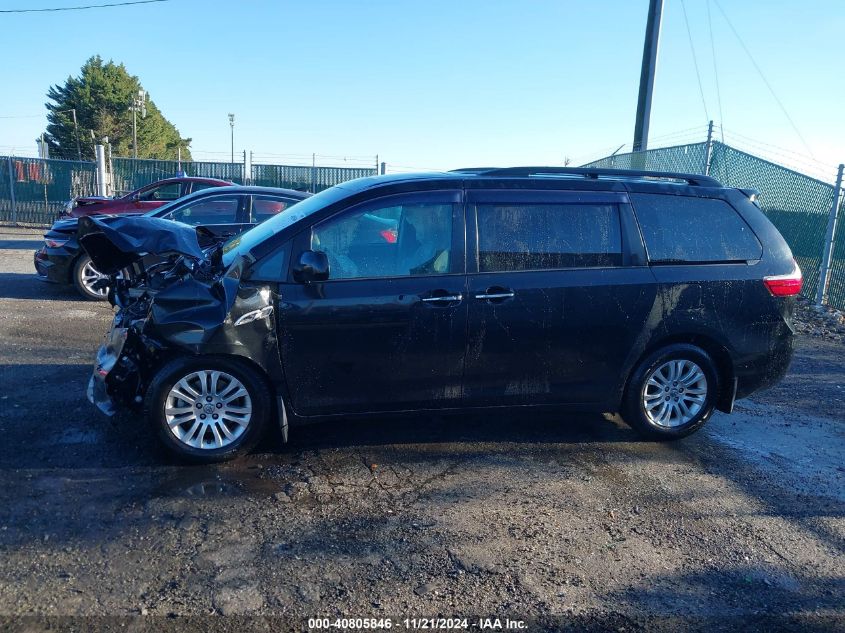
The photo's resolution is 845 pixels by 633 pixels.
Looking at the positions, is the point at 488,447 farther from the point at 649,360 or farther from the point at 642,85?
the point at 642,85

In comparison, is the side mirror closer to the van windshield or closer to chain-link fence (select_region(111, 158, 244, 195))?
the van windshield

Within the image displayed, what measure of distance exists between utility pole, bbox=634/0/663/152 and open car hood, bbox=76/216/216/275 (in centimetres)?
1103

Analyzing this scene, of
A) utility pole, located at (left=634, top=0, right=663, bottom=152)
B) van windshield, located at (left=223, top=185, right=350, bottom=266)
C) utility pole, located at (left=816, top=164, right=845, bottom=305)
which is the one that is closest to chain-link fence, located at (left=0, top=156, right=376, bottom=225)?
utility pole, located at (left=634, top=0, right=663, bottom=152)

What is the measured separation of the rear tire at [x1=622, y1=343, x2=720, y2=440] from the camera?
16.8 feet

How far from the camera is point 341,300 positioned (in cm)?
453

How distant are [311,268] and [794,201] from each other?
937 cm

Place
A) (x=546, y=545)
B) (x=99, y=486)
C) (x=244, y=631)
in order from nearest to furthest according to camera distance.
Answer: (x=244, y=631), (x=546, y=545), (x=99, y=486)

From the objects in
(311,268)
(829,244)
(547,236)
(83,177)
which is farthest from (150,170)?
(547,236)

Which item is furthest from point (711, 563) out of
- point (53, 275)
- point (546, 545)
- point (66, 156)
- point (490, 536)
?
point (66, 156)

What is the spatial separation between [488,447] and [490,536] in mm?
1290

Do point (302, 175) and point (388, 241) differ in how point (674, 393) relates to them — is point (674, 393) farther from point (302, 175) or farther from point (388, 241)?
point (302, 175)

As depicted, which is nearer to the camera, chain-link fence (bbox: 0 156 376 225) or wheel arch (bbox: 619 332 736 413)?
wheel arch (bbox: 619 332 736 413)

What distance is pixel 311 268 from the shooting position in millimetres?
4465

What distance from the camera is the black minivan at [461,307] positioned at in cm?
449
